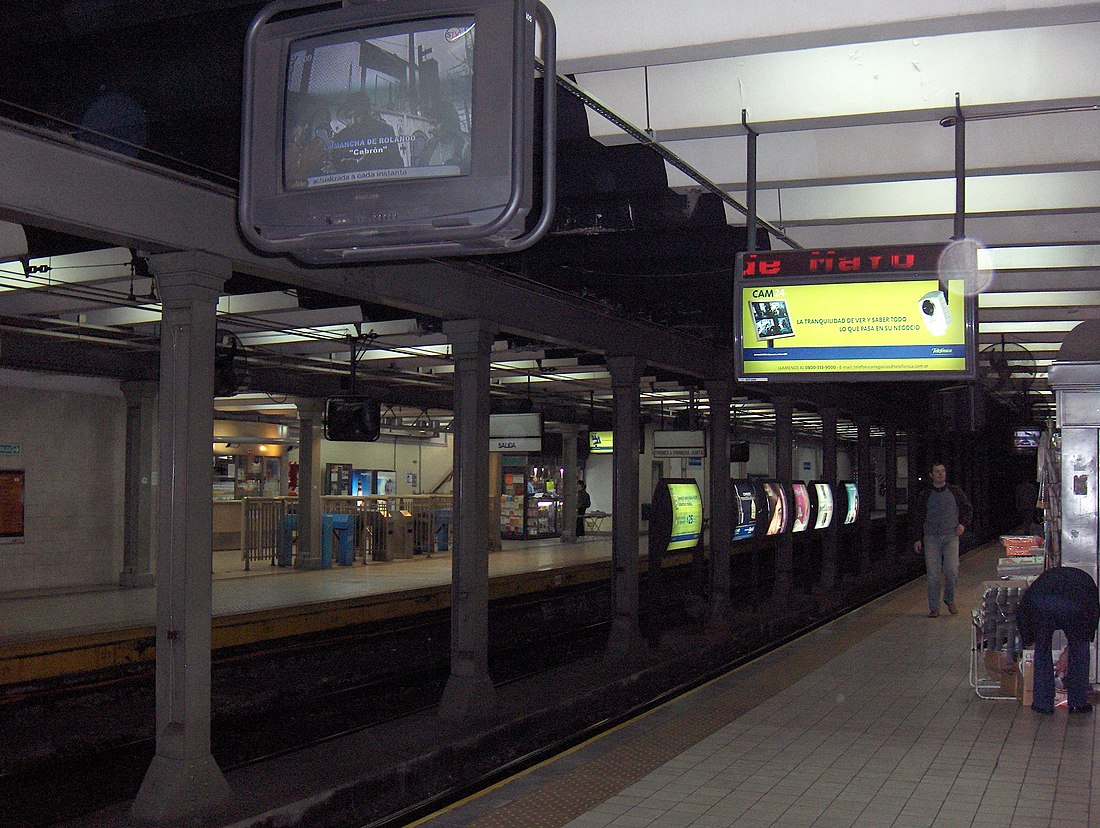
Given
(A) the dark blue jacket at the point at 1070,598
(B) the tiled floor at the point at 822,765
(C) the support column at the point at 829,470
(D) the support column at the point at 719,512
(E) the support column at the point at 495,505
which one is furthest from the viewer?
(E) the support column at the point at 495,505

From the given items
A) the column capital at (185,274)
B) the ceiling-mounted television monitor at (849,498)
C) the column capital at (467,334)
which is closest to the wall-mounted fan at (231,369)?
the column capital at (467,334)

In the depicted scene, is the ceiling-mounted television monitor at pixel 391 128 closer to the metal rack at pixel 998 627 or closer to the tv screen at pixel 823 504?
the metal rack at pixel 998 627

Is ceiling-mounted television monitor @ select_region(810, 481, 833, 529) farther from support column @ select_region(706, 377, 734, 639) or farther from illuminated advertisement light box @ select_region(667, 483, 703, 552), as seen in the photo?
illuminated advertisement light box @ select_region(667, 483, 703, 552)

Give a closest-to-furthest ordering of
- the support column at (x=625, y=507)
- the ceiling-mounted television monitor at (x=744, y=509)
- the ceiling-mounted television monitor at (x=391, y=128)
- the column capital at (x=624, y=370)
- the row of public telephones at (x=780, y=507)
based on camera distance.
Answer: the ceiling-mounted television monitor at (x=391, y=128), the support column at (x=625, y=507), the column capital at (x=624, y=370), the ceiling-mounted television monitor at (x=744, y=509), the row of public telephones at (x=780, y=507)

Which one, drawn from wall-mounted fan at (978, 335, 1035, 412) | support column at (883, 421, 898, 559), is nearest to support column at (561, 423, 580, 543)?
support column at (883, 421, 898, 559)

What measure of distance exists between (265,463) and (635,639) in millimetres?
15083

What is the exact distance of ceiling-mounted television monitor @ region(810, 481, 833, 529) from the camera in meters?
15.8

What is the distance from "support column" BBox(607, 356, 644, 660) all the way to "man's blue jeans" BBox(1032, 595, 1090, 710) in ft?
14.2

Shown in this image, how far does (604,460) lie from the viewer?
3797 cm

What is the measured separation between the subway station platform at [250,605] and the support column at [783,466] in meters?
3.96

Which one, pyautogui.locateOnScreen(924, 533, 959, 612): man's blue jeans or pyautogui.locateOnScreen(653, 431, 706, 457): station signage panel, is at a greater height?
pyautogui.locateOnScreen(653, 431, 706, 457): station signage panel

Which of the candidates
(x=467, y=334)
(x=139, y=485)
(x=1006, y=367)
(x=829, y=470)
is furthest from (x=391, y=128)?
(x=829, y=470)

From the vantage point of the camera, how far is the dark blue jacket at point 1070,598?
308 inches

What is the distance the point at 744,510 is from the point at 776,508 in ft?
2.77
